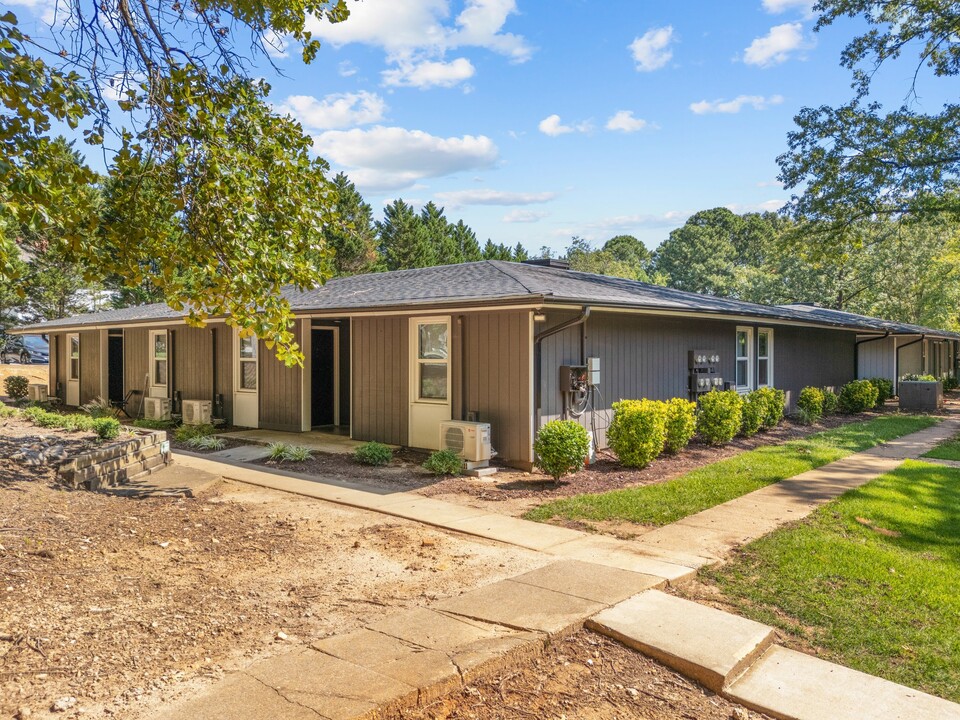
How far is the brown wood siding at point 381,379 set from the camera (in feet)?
32.4

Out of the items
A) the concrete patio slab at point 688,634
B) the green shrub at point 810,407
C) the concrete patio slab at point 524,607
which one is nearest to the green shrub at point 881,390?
the green shrub at point 810,407

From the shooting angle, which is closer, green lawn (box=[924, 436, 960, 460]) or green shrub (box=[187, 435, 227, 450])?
green lawn (box=[924, 436, 960, 460])

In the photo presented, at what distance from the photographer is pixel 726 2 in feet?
33.0

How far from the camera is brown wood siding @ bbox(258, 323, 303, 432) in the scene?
11.8m

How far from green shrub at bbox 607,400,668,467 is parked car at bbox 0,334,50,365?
24.3 meters

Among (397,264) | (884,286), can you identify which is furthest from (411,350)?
(884,286)

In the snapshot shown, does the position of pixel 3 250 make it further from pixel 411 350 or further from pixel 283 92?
pixel 411 350

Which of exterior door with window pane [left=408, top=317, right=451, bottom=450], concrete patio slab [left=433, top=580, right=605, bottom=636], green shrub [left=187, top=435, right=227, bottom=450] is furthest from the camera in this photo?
green shrub [left=187, top=435, right=227, bottom=450]

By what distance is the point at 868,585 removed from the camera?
4.44m

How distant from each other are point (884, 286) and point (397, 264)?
2177 cm

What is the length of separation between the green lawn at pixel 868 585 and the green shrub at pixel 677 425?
2819 mm

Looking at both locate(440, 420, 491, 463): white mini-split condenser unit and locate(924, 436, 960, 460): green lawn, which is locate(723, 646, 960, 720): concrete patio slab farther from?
locate(924, 436, 960, 460): green lawn

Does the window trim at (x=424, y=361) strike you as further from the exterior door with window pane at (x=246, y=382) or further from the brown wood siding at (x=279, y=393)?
the exterior door with window pane at (x=246, y=382)

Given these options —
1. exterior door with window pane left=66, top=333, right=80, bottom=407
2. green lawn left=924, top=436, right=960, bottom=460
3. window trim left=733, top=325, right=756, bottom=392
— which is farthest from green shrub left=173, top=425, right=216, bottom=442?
green lawn left=924, top=436, right=960, bottom=460
